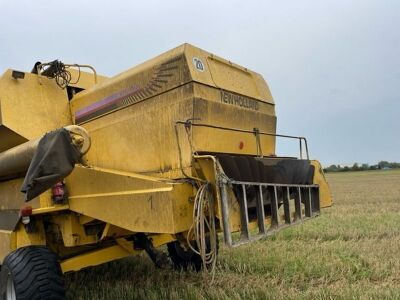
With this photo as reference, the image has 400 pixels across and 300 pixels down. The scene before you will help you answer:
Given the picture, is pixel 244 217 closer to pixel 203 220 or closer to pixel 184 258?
pixel 203 220

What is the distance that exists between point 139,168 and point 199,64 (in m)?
0.98

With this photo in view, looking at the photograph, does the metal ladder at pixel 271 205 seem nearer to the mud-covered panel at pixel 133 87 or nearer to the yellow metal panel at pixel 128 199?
the yellow metal panel at pixel 128 199

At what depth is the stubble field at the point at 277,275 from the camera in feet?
14.0

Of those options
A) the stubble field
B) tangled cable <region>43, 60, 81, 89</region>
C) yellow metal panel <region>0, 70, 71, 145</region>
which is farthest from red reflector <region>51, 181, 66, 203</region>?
tangled cable <region>43, 60, 81, 89</region>

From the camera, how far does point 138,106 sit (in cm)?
398

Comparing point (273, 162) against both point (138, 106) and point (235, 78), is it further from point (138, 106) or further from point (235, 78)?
point (138, 106)

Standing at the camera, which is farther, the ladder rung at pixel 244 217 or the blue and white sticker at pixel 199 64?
the blue and white sticker at pixel 199 64

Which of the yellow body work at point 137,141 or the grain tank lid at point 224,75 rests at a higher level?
the grain tank lid at point 224,75

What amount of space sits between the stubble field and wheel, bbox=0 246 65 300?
0.97 m

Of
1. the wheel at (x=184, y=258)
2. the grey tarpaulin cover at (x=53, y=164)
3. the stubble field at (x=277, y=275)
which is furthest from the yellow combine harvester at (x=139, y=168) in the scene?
the wheel at (x=184, y=258)

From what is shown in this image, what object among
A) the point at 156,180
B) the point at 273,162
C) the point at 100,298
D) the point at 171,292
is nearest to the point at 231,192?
the point at 156,180

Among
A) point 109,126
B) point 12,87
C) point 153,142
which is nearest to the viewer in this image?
point 153,142

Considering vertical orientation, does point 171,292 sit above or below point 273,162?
below

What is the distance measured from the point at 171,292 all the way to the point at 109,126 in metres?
1.67
